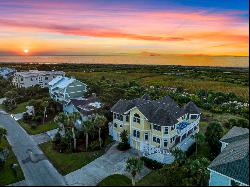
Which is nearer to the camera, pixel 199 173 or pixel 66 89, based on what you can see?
pixel 199 173

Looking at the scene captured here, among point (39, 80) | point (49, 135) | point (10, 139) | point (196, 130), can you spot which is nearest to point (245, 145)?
point (196, 130)

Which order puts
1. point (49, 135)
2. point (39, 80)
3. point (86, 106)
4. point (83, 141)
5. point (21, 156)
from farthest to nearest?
point (39, 80)
point (86, 106)
point (49, 135)
point (83, 141)
point (21, 156)

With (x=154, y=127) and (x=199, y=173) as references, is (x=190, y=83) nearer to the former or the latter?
(x=154, y=127)

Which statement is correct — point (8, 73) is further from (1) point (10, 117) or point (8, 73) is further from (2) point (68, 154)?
(2) point (68, 154)

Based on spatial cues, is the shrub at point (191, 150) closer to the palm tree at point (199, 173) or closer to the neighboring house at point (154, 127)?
the neighboring house at point (154, 127)

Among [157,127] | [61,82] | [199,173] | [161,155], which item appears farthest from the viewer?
[61,82]

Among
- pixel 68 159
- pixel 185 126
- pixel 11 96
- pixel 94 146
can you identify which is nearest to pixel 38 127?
pixel 94 146

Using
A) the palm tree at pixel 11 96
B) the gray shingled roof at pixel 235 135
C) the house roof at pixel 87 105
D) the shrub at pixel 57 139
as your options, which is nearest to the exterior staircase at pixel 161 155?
the gray shingled roof at pixel 235 135
